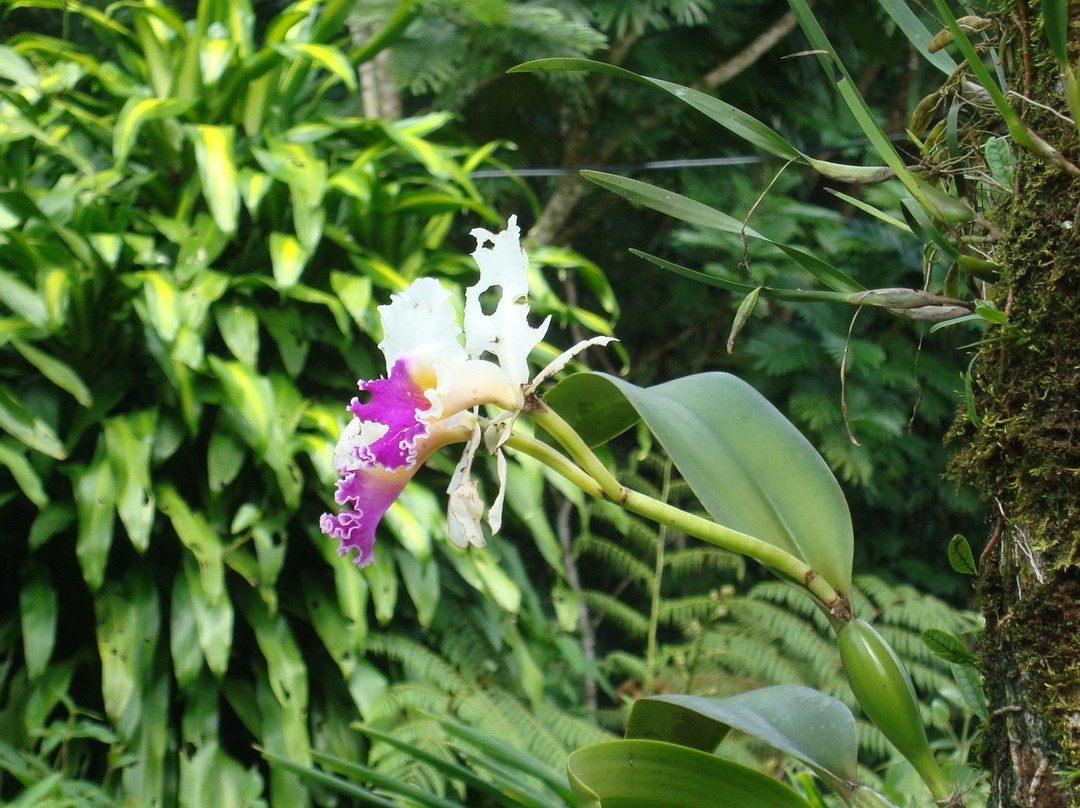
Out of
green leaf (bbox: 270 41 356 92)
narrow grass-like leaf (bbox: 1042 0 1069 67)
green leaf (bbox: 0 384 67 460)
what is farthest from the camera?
green leaf (bbox: 270 41 356 92)

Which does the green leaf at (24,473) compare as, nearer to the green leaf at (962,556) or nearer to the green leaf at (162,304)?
the green leaf at (162,304)

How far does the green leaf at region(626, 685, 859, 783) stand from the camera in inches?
19.4

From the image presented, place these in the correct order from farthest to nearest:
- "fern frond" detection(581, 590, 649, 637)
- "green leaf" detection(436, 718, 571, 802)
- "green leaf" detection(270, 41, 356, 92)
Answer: "fern frond" detection(581, 590, 649, 637)
"green leaf" detection(270, 41, 356, 92)
"green leaf" detection(436, 718, 571, 802)

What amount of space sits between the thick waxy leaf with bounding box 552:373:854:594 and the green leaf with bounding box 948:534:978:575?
0.20 feet

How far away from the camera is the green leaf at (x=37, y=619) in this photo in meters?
1.36

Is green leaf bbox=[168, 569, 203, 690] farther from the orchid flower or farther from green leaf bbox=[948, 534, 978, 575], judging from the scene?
green leaf bbox=[948, 534, 978, 575]

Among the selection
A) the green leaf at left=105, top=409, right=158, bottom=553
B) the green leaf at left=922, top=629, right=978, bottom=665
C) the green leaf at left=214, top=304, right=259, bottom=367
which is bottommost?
the green leaf at left=105, top=409, right=158, bottom=553

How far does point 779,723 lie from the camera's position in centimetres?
52

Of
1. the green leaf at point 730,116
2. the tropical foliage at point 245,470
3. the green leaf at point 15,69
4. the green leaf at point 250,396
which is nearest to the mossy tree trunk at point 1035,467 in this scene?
the green leaf at point 730,116

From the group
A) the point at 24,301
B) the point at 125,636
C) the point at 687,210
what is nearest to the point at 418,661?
the point at 125,636

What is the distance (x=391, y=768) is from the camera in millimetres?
1315

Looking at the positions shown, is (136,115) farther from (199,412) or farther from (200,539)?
(200,539)

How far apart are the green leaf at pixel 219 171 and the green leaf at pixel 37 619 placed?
1.97ft

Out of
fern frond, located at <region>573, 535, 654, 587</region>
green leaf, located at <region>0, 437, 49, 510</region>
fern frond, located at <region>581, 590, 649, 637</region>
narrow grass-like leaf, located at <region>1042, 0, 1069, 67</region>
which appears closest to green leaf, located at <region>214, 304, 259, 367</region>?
green leaf, located at <region>0, 437, 49, 510</region>
